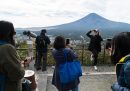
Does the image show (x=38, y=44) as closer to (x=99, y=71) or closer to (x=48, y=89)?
(x=99, y=71)

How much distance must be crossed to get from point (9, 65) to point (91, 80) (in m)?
6.02

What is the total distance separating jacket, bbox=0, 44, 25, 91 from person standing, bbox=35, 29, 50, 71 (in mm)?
6952

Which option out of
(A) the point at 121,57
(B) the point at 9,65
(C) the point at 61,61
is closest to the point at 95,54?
(C) the point at 61,61

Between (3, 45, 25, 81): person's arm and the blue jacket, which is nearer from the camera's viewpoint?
the blue jacket

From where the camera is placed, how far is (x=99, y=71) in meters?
11.2

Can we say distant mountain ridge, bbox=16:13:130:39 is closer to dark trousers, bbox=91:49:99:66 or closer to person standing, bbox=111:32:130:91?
dark trousers, bbox=91:49:99:66

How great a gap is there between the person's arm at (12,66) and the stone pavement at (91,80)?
3.53m

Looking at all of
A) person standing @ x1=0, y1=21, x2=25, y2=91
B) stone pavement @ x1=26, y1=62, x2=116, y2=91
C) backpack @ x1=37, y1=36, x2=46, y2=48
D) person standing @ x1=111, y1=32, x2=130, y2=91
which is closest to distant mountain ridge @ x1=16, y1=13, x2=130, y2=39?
backpack @ x1=37, y1=36, x2=46, y2=48

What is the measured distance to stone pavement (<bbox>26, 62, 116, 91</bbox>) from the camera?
866cm

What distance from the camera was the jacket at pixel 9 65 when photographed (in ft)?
12.8

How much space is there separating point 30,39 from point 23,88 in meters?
3.24

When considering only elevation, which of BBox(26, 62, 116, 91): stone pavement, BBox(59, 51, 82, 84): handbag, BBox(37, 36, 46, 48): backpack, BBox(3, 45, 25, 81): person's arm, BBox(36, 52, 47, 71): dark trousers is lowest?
BBox(26, 62, 116, 91): stone pavement

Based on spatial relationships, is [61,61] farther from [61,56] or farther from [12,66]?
[12,66]

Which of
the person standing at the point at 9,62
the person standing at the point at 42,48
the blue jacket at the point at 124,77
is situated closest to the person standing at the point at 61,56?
the person standing at the point at 9,62
